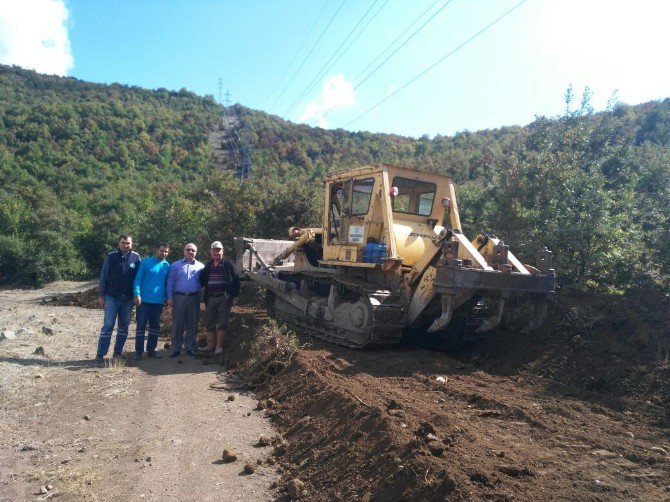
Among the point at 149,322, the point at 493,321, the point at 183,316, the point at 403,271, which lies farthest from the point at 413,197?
the point at 149,322

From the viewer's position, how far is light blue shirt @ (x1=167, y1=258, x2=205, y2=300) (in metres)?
8.73

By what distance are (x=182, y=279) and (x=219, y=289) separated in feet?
1.98

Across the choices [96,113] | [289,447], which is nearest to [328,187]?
[289,447]

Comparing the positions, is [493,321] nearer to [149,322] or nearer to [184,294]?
[184,294]

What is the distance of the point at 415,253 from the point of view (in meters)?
8.40

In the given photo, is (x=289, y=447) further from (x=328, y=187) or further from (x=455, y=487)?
(x=328, y=187)

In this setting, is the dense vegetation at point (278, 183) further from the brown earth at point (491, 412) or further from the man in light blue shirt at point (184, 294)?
the man in light blue shirt at point (184, 294)

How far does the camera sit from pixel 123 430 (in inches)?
215

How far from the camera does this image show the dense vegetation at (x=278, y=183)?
35.9 feet

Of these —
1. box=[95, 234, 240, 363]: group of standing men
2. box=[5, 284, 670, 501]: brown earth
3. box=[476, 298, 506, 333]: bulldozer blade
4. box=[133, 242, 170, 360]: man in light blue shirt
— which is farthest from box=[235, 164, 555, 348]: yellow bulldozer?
box=[133, 242, 170, 360]: man in light blue shirt

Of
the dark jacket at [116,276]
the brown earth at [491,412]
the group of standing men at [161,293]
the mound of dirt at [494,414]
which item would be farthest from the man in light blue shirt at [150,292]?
the mound of dirt at [494,414]

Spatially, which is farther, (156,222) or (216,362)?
(156,222)

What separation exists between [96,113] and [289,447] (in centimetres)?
6565

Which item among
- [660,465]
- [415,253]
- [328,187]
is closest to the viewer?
[660,465]
